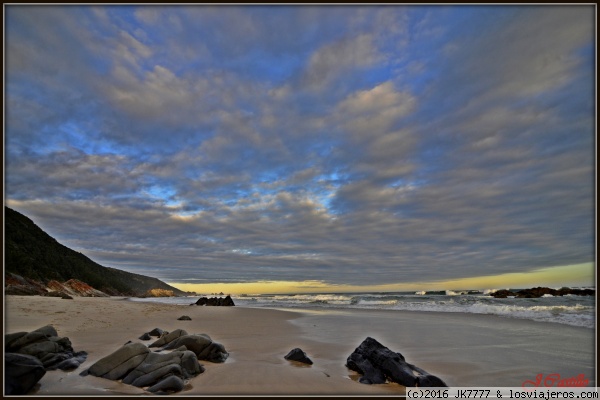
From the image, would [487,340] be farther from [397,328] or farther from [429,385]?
[429,385]

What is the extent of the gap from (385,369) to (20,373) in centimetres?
719

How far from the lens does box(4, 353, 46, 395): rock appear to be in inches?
219

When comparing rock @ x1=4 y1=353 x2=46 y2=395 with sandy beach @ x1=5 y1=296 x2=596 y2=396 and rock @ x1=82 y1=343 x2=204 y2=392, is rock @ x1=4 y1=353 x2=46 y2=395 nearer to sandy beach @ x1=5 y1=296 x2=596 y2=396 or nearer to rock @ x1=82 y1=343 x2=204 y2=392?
sandy beach @ x1=5 y1=296 x2=596 y2=396

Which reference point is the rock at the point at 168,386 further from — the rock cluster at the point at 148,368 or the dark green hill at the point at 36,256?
the dark green hill at the point at 36,256

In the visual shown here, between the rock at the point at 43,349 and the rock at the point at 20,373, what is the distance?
5.38 feet

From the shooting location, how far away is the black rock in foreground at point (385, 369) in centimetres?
682

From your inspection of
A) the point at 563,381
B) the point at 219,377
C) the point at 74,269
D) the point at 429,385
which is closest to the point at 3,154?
the point at 219,377

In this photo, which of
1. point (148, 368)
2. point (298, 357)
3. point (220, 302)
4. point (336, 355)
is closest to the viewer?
point (148, 368)

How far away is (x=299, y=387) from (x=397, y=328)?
1119 centimetres

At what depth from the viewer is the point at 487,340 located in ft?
40.5

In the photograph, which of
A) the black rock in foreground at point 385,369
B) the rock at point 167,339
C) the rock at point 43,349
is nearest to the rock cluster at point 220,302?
the rock at point 167,339

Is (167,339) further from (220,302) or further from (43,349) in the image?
(220,302)

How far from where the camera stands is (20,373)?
18.5 ft

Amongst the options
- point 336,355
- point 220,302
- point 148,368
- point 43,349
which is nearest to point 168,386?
point 148,368
